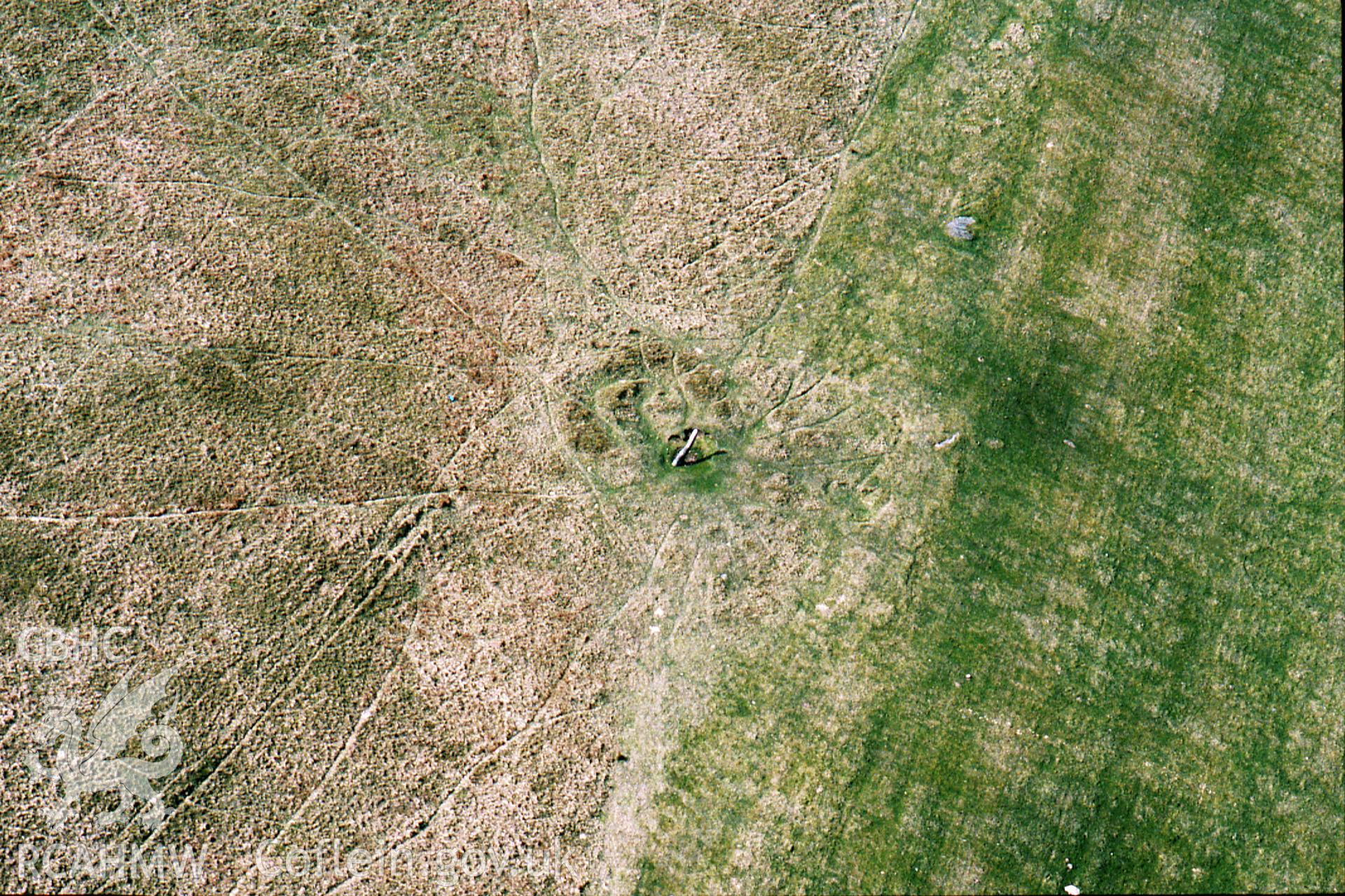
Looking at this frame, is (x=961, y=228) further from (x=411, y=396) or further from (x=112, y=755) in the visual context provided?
(x=112, y=755)

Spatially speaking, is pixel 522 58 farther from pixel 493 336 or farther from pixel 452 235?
pixel 493 336

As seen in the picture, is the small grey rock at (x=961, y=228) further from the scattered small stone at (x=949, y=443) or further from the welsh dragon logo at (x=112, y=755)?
the welsh dragon logo at (x=112, y=755)

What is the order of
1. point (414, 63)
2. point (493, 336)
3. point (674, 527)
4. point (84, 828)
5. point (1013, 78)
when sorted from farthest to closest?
point (1013, 78) < point (414, 63) < point (493, 336) < point (674, 527) < point (84, 828)

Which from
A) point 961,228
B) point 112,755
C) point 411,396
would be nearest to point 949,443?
point 961,228

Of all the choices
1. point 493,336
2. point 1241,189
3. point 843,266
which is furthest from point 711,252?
point 1241,189

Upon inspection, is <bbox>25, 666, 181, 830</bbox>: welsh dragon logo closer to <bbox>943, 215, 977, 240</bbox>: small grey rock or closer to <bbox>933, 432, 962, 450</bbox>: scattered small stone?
<bbox>933, 432, 962, 450</bbox>: scattered small stone

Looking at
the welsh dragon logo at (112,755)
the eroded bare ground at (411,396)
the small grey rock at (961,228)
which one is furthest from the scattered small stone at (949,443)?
the welsh dragon logo at (112,755)
